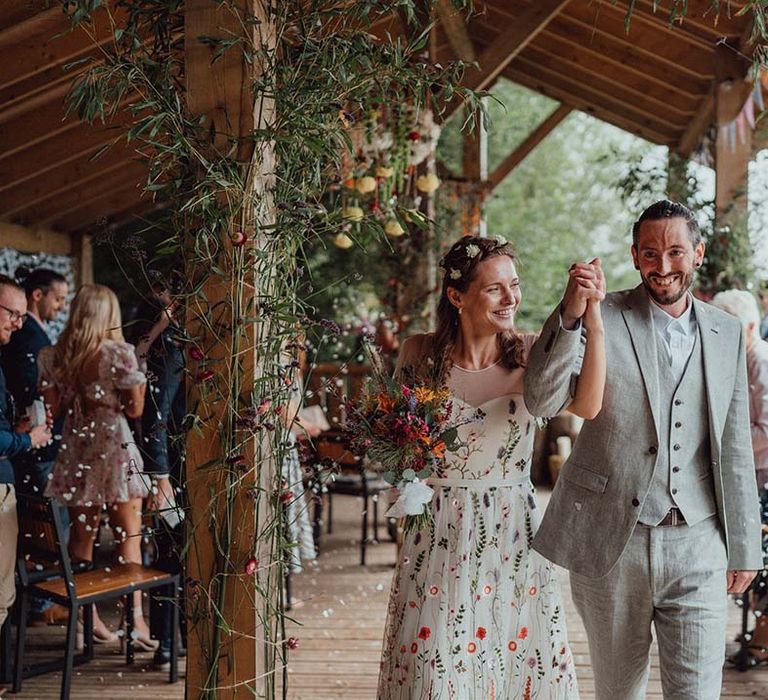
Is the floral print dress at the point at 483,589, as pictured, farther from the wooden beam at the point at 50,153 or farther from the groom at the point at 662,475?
the wooden beam at the point at 50,153

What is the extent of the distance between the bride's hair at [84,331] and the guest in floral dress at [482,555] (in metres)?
2.17

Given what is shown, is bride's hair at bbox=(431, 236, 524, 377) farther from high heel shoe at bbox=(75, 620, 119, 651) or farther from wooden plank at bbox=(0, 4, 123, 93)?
wooden plank at bbox=(0, 4, 123, 93)

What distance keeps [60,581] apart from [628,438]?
257cm

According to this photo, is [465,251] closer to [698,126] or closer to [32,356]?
[32,356]

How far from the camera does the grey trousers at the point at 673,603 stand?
2.42 metres

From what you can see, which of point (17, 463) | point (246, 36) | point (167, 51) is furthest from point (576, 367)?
point (17, 463)

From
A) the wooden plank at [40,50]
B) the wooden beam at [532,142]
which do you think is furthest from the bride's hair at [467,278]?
the wooden beam at [532,142]

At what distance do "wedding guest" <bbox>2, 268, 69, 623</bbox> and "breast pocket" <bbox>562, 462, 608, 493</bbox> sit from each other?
3.03 metres

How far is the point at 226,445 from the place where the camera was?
8.24 ft

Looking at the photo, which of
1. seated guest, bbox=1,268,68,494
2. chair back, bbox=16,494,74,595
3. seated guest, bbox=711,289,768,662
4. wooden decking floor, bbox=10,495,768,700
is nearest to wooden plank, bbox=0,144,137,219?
seated guest, bbox=1,268,68,494

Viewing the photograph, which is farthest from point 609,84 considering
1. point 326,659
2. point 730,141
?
point 326,659

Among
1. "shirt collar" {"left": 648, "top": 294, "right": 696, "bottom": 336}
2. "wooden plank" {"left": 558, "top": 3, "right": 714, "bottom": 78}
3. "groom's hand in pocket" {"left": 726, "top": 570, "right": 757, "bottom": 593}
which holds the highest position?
"wooden plank" {"left": 558, "top": 3, "right": 714, "bottom": 78}

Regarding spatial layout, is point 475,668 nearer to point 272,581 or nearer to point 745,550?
point 272,581

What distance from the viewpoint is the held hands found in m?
2.28
